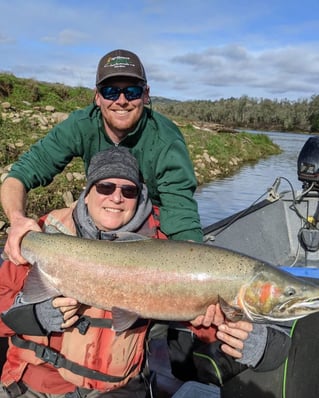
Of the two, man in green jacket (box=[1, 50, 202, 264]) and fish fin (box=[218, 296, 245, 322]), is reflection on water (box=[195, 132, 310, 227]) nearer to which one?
man in green jacket (box=[1, 50, 202, 264])

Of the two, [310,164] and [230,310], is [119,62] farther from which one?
[310,164]

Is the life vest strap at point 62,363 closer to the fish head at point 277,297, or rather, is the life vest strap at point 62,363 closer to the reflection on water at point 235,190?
the fish head at point 277,297

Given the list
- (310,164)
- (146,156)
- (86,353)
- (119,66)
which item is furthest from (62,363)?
(310,164)

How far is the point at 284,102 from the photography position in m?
102

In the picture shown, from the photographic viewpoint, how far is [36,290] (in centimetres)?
255

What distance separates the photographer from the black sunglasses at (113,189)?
2.77 meters

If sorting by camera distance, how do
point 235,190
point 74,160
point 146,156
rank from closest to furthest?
point 146,156, point 74,160, point 235,190

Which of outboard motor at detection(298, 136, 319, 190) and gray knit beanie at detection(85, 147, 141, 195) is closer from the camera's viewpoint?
gray knit beanie at detection(85, 147, 141, 195)

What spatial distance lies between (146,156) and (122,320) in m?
1.50

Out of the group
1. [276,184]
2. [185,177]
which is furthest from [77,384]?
[276,184]

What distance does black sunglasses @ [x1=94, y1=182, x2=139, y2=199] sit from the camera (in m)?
2.77

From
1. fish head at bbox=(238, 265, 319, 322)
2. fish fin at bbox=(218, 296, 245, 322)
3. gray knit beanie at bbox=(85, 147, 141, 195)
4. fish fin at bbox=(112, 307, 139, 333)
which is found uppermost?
gray knit beanie at bbox=(85, 147, 141, 195)

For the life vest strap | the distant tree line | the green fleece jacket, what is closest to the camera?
the life vest strap

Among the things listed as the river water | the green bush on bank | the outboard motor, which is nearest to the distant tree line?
the green bush on bank
